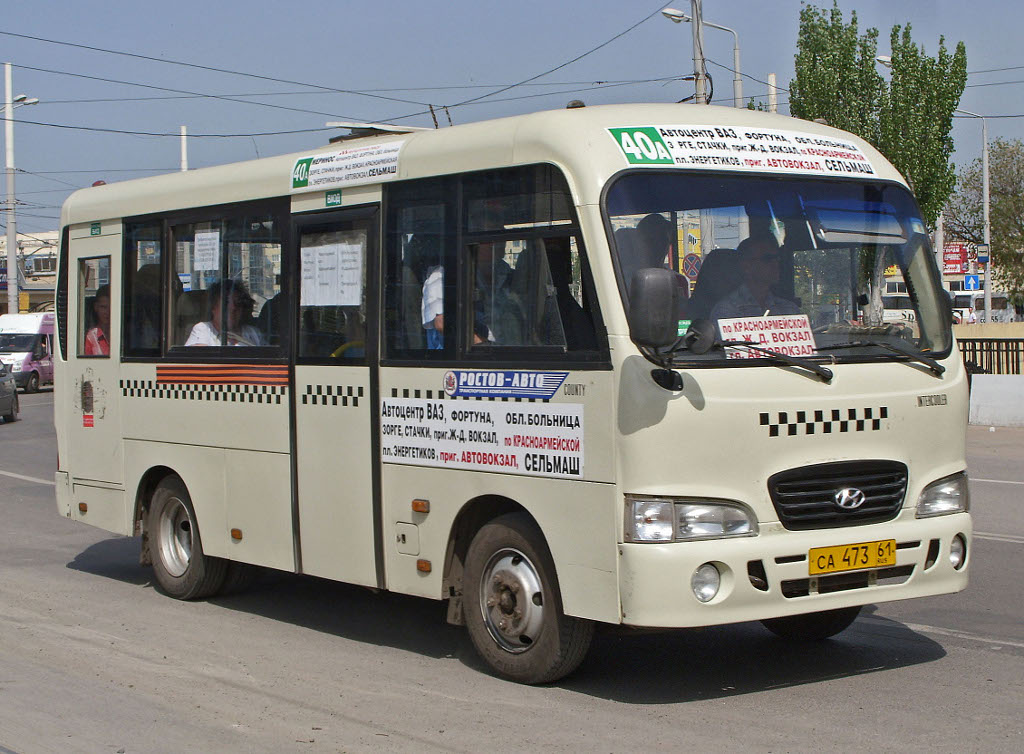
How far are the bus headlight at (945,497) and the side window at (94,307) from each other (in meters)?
6.22

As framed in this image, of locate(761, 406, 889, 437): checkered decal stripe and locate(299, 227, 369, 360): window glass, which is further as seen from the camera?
locate(299, 227, 369, 360): window glass

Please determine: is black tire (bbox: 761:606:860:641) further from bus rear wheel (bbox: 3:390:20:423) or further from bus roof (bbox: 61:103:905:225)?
bus rear wheel (bbox: 3:390:20:423)

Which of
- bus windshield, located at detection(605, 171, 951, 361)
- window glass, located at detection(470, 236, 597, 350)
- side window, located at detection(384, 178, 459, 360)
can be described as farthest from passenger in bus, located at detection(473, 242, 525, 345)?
bus windshield, located at detection(605, 171, 951, 361)

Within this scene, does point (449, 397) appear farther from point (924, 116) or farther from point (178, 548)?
point (924, 116)

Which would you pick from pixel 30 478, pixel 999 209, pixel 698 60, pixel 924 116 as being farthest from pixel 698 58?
pixel 999 209

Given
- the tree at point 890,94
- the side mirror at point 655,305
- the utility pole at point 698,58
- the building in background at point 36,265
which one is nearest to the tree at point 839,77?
the tree at point 890,94

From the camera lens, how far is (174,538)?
32.6 ft

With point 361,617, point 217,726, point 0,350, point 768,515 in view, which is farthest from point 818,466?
point 0,350

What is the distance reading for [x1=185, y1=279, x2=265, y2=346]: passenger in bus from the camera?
29.5 ft

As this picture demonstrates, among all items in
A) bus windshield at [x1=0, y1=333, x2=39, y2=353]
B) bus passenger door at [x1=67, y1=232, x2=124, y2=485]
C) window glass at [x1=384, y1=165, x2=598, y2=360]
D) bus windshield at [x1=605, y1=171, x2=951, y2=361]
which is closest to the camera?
bus windshield at [x1=605, y1=171, x2=951, y2=361]

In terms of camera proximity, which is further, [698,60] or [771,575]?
[698,60]

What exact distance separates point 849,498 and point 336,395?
311cm

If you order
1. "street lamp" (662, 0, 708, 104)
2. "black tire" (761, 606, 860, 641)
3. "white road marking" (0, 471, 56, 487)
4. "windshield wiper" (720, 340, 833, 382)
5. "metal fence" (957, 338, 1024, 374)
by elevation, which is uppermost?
"street lamp" (662, 0, 708, 104)

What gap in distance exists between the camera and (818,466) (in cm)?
647
